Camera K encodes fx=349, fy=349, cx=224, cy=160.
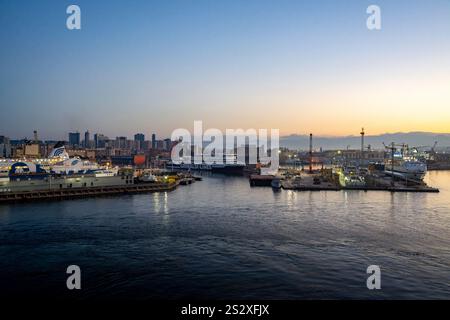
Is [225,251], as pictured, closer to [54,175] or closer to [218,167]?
[54,175]

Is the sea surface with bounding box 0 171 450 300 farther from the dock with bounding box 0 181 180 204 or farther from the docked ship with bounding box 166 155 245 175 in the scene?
the docked ship with bounding box 166 155 245 175

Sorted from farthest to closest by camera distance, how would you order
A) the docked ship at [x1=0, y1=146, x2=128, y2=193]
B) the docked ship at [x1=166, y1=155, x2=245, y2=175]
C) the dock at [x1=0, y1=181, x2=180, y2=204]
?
the docked ship at [x1=166, y1=155, x2=245, y2=175] → the docked ship at [x1=0, y1=146, x2=128, y2=193] → the dock at [x1=0, y1=181, x2=180, y2=204]

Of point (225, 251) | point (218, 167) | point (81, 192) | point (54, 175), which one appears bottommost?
point (225, 251)

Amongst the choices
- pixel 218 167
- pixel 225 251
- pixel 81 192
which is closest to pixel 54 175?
pixel 81 192

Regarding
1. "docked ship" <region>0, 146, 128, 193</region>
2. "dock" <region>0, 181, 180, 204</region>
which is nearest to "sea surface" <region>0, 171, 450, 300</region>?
"dock" <region>0, 181, 180, 204</region>

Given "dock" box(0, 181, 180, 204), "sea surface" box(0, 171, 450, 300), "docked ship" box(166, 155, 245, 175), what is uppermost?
"docked ship" box(166, 155, 245, 175)

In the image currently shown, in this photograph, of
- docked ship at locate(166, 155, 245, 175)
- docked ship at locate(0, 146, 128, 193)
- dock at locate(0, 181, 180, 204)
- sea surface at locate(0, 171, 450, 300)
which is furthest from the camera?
docked ship at locate(166, 155, 245, 175)

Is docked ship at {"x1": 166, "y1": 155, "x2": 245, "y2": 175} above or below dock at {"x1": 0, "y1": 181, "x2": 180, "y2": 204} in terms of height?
above
